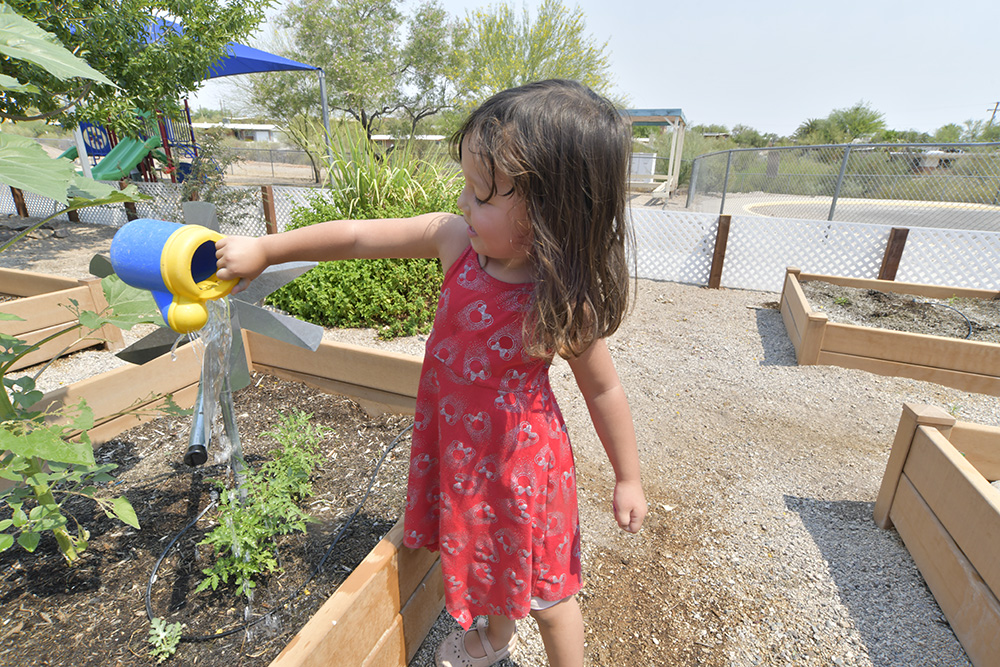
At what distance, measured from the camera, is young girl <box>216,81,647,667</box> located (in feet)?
3.22

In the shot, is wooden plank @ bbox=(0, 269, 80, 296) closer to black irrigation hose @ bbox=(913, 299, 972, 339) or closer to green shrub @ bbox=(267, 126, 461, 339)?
green shrub @ bbox=(267, 126, 461, 339)

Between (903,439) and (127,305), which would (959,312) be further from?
(127,305)

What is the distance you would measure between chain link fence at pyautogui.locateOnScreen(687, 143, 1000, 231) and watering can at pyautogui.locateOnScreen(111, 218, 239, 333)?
328 inches

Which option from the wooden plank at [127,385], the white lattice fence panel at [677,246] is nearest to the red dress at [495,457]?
the wooden plank at [127,385]

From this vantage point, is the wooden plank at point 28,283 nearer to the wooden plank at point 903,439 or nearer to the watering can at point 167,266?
the watering can at point 167,266

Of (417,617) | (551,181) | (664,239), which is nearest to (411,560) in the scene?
(417,617)

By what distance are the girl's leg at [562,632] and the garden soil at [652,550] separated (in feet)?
1.24

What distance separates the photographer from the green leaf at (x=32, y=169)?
68 cm

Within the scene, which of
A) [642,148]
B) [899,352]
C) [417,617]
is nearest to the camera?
[417,617]

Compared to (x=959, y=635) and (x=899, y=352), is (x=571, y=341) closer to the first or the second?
(x=959, y=635)

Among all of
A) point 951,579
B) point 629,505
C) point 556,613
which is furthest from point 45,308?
point 951,579

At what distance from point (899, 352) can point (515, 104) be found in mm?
3879

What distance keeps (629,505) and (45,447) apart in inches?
48.0

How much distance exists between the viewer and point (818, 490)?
99.9 inches
